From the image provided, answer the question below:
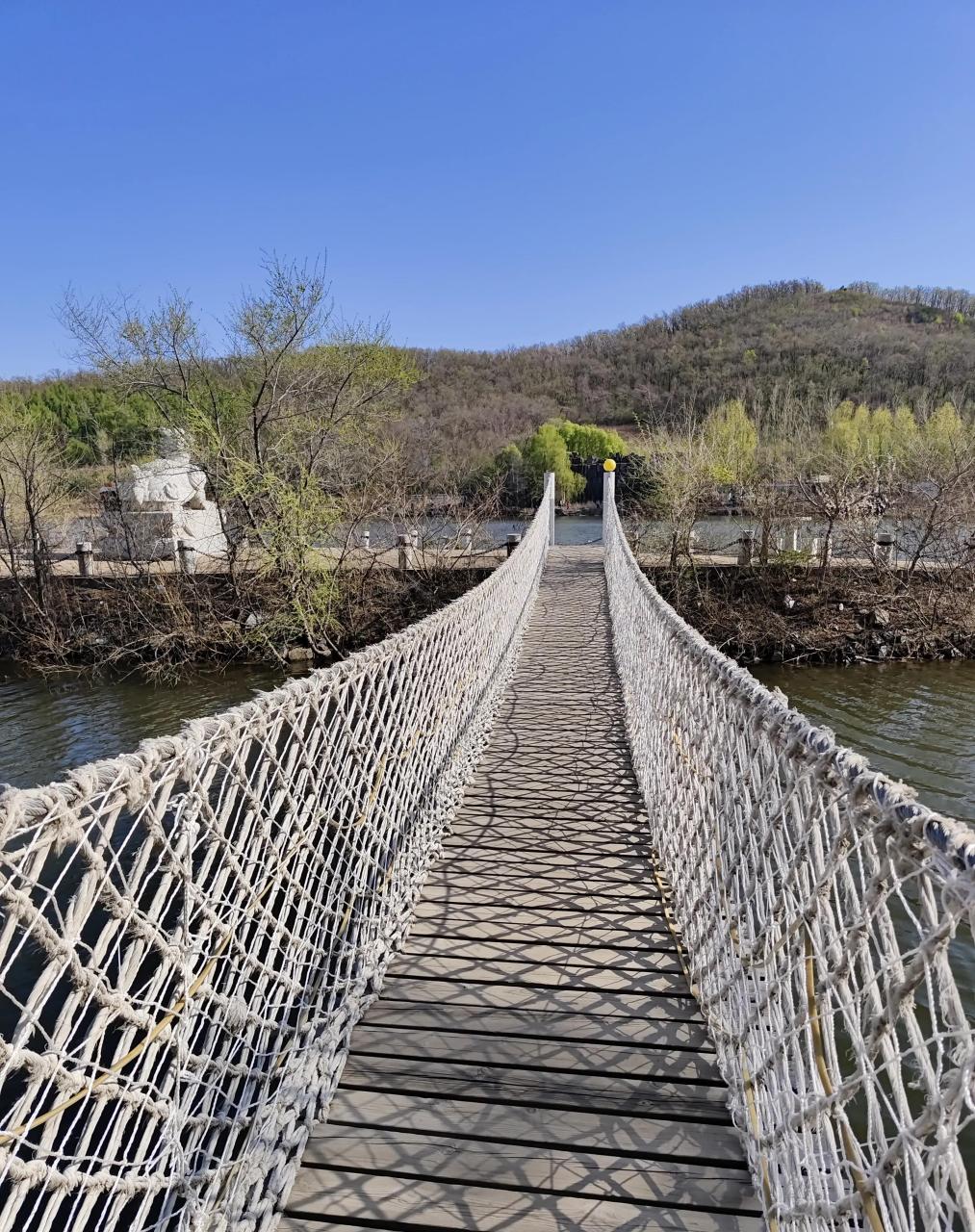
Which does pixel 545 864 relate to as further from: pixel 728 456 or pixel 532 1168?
pixel 728 456

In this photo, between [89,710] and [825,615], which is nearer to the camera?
[89,710]

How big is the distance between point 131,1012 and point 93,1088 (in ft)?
0.29

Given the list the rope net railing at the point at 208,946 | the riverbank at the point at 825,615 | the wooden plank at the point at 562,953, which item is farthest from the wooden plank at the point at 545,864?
the riverbank at the point at 825,615

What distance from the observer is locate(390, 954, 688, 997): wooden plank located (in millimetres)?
1865

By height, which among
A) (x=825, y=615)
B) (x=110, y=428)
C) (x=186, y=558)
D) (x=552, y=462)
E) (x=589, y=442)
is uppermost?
(x=589, y=442)

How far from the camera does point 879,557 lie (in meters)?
11.8

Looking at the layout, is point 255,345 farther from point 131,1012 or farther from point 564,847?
point 131,1012

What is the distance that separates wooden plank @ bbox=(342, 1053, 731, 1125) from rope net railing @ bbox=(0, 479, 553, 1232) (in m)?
0.12

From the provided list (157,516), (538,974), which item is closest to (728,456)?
(157,516)

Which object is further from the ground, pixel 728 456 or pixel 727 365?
pixel 727 365

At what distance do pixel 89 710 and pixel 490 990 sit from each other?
8.92 meters

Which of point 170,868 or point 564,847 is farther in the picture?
point 564,847

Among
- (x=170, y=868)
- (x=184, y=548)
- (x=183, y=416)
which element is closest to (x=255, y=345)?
(x=183, y=416)

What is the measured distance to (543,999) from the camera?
1.82 m
